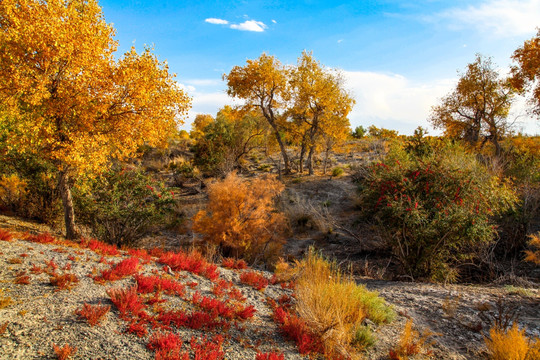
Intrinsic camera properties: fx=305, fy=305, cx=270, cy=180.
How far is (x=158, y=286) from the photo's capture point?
18.6 ft

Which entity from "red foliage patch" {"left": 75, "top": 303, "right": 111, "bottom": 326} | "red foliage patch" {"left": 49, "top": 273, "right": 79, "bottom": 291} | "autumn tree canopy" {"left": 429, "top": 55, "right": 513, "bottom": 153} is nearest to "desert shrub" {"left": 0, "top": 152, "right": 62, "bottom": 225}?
"red foliage patch" {"left": 49, "top": 273, "right": 79, "bottom": 291}

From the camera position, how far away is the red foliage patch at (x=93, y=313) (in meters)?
4.19

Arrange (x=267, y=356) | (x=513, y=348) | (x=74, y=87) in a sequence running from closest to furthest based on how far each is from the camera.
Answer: (x=267, y=356)
(x=513, y=348)
(x=74, y=87)

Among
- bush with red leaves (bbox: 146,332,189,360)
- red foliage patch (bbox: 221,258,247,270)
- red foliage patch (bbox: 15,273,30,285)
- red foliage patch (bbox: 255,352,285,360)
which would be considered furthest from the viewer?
red foliage patch (bbox: 221,258,247,270)

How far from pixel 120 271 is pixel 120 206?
20.2 ft

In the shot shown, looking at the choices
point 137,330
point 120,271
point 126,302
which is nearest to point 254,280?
point 120,271

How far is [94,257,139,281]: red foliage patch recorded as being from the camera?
575 centimetres

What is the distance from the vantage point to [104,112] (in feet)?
26.5

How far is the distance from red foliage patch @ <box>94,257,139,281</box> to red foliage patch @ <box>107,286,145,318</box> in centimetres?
86

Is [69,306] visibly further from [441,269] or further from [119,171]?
[441,269]

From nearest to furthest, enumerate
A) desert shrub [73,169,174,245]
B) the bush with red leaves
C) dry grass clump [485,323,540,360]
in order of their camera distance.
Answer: the bush with red leaves → dry grass clump [485,323,540,360] → desert shrub [73,169,174,245]

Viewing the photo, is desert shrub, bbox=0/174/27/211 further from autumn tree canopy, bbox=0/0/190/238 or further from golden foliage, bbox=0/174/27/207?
autumn tree canopy, bbox=0/0/190/238

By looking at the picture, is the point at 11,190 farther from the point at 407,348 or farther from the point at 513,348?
the point at 513,348

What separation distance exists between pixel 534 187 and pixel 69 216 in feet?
58.4
